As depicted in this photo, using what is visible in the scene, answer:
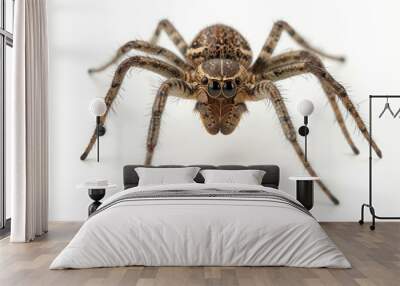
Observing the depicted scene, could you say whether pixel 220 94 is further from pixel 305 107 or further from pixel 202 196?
pixel 202 196

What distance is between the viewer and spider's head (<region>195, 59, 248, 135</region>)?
6125 millimetres

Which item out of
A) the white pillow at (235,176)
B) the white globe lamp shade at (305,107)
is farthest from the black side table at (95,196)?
the white globe lamp shade at (305,107)

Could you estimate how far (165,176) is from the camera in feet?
18.8

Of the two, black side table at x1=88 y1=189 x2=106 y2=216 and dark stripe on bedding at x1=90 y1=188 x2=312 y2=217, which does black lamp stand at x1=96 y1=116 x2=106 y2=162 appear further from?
dark stripe on bedding at x1=90 y1=188 x2=312 y2=217

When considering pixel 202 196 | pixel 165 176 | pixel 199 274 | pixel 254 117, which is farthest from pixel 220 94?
pixel 199 274

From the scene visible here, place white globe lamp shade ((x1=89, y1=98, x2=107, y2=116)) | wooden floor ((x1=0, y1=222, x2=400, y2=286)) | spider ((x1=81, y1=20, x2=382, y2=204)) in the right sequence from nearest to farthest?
wooden floor ((x1=0, y1=222, x2=400, y2=286)) < white globe lamp shade ((x1=89, y1=98, x2=107, y2=116)) < spider ((x1=81, y1=20, x2=382, y2=204))

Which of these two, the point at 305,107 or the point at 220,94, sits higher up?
the point at 220,94

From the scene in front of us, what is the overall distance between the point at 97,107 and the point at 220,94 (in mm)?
1409

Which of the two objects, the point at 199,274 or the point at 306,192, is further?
the point at 306,192

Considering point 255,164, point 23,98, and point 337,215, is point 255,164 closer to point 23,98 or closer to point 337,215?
point 337,215

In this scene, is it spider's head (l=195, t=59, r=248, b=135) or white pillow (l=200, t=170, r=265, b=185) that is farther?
spider's head (l=195, t=59, r=248, b=135)

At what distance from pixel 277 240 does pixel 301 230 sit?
0.19m

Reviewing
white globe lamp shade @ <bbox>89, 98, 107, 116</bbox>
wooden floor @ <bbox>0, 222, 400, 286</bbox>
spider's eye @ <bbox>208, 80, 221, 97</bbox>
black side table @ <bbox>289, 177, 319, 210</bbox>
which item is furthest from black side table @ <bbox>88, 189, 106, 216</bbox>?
black side table @ <bbox>289, 177, 319, 210</bbox>

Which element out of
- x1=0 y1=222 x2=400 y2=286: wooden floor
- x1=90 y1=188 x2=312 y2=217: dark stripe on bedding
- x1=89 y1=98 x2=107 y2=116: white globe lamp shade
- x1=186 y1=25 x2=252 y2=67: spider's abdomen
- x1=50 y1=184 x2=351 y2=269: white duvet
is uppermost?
x1=186 y1=25 x2=252 y2=67: spider's abdomen
